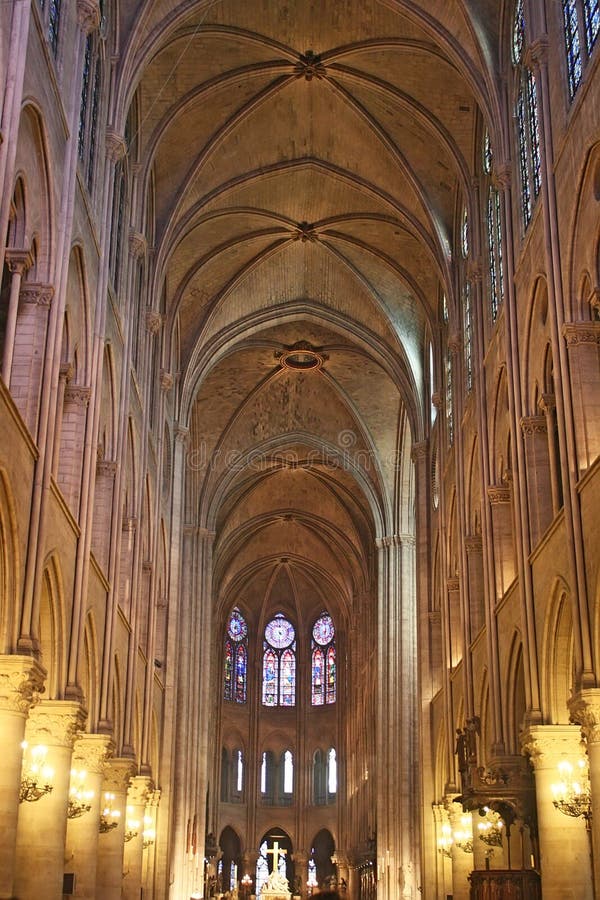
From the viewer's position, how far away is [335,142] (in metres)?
33.7

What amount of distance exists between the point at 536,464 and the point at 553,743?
520cm

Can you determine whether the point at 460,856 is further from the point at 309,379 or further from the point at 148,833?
the point at 309,379

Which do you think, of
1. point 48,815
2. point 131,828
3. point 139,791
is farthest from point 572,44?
point 131,828

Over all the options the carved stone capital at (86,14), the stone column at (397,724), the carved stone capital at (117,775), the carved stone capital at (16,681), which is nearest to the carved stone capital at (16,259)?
the carved stone capital at (16,681)

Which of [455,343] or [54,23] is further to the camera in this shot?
[455,343]

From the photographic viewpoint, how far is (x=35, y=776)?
17.8m

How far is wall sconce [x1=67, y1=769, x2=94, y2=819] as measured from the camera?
21000mm

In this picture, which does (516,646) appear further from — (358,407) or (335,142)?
(358,407)

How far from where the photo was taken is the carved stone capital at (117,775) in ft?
84.5

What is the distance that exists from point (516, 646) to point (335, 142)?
17.0 meters

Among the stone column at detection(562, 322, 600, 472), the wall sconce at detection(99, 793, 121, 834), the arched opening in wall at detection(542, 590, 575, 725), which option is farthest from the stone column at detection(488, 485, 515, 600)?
the wall sconce at detection(99, 793, 121, 834)

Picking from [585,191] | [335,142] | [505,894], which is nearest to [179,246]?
Result: [335,142]

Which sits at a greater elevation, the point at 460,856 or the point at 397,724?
the point at 397,724

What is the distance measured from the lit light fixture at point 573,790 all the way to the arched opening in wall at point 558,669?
86cm
